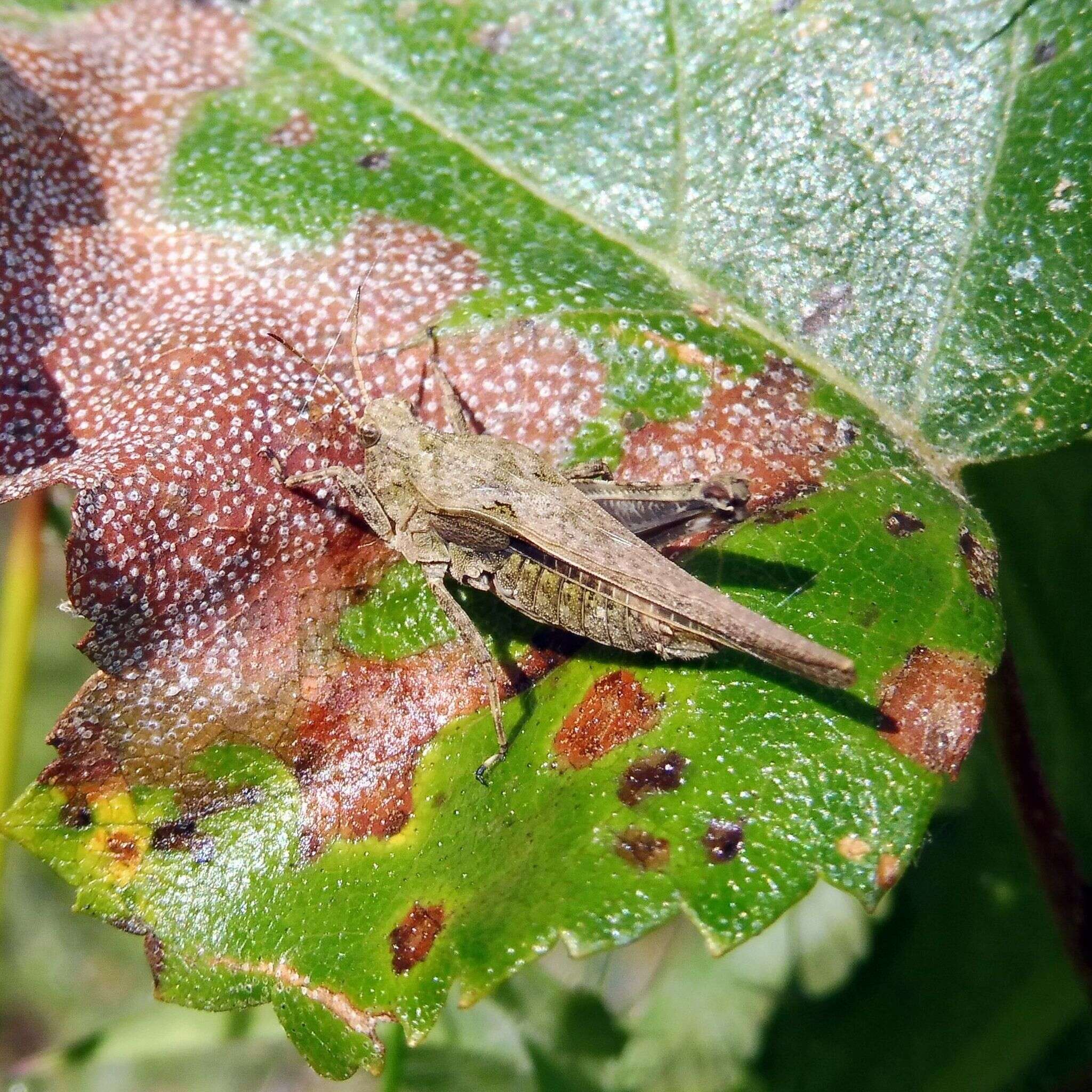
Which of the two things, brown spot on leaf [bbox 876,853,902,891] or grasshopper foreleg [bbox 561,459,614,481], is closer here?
brown spot on leaf [bbox 876,853,902,891]

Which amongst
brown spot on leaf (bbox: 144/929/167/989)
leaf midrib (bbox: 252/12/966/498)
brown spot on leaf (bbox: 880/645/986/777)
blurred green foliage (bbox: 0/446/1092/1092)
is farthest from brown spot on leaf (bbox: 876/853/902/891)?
brown spot on leaf (bbox: 144/929/167/989)

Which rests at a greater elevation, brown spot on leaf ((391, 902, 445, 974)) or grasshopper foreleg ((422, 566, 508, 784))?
grasshopper foreleg ((422, 566, 508, 784))

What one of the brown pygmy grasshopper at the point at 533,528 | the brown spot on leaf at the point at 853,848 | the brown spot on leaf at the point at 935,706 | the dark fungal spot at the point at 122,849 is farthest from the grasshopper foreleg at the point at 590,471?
the dark fungal spot at the point at 122,849

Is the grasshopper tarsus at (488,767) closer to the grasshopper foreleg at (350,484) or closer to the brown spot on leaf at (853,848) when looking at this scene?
the grasshopper foreleg at (350,484)

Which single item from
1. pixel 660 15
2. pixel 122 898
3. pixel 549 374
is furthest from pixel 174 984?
pixel 660 15

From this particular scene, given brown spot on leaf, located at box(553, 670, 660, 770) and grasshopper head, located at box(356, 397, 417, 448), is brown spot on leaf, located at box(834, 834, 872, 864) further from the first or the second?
grasshopper head, located at box(356, 397, 417, 448)

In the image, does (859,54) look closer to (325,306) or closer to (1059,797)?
(325,306)
